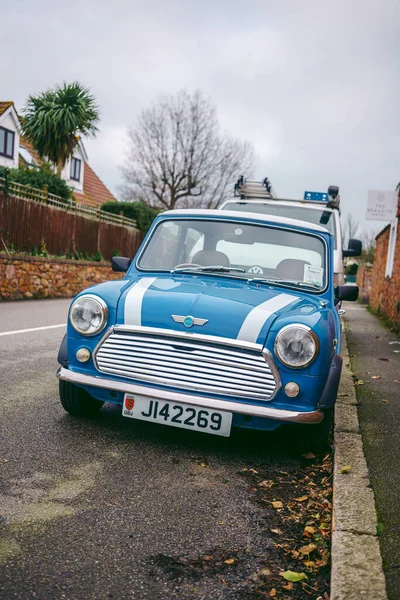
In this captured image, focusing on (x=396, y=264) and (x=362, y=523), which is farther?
(x=396, y=264)

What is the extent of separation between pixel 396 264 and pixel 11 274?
9244 millimetres

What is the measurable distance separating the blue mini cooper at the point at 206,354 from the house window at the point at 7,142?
97.5 feet

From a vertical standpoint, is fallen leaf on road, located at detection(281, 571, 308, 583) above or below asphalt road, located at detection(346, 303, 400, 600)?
A: below

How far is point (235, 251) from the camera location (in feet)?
17.2

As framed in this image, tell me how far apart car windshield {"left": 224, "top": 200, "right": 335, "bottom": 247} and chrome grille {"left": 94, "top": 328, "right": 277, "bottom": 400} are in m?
5.19

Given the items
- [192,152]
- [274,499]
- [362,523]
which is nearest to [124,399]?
[274,499]

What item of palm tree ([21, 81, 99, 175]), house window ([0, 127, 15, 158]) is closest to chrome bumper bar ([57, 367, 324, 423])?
palm tree ([21, 81, 99, 175])

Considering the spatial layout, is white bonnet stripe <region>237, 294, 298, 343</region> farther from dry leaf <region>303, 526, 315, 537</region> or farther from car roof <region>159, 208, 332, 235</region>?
car roof <region>159, 208, 332, 235</region>

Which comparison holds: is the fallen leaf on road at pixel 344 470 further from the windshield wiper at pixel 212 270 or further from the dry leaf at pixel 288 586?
the windshield wiper at pixel 212 270

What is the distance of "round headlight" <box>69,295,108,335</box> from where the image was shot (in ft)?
13.7

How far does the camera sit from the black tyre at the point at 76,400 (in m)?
4.50

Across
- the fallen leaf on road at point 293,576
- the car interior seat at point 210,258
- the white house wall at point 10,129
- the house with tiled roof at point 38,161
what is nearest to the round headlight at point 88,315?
the car interior seat at point 210,258

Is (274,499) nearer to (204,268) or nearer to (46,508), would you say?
(46,508)

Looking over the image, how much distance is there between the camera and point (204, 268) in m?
4.98
